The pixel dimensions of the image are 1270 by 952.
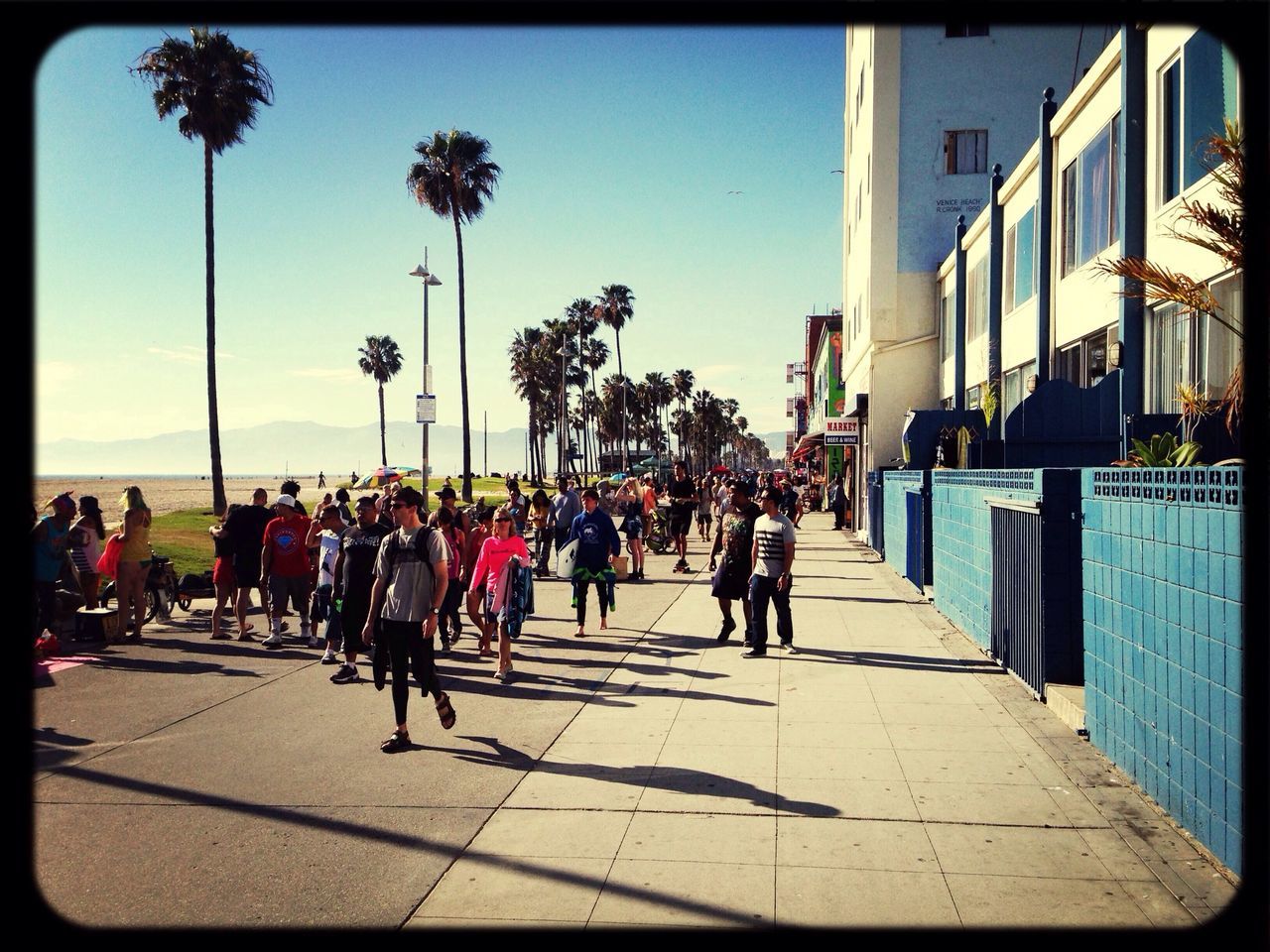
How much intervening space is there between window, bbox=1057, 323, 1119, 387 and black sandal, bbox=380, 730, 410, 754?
11944 millimetres

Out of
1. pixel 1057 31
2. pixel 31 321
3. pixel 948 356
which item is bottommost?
pixel 31 321

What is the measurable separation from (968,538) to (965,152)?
2218 cm

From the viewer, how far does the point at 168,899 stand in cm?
482

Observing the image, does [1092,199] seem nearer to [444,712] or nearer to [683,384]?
[444,712]

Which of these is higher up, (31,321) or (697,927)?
(31,321)

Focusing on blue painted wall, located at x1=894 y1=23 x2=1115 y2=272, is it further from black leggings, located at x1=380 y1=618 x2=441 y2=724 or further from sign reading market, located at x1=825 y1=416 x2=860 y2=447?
black leggings, located at x1=380 y1=618 x2=441 y2=724

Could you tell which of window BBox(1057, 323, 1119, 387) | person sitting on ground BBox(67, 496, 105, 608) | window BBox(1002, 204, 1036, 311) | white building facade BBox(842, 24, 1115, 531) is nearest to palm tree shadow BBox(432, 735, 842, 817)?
person sitting on ground BBox(67, 496, 105, 608)

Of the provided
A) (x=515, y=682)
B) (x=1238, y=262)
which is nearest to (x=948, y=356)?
(x=515, y=682)

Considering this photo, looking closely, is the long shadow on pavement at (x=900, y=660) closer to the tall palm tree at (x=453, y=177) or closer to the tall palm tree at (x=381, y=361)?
the tall palm tree at (x=453, y=177)

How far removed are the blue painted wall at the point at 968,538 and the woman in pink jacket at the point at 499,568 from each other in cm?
510

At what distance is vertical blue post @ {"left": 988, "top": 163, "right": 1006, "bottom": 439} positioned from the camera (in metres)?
21.8

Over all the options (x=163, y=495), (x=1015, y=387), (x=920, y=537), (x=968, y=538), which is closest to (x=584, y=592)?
(x=968, y=538)

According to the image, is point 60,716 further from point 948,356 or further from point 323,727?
point 948,356

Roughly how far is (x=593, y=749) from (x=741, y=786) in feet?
4.82
